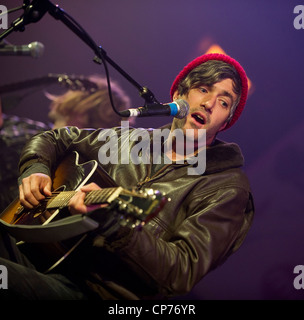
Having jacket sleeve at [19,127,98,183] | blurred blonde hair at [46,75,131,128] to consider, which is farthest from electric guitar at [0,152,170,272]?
blurred blonde hair at [46,75,131,128]

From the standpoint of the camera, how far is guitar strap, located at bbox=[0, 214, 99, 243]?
147 centimetres

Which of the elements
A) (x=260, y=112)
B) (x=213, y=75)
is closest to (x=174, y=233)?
(x=213, y=75)

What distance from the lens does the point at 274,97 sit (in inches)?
138

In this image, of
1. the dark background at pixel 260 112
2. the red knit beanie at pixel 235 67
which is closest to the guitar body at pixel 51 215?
the red knit beanie at pixel 235 67

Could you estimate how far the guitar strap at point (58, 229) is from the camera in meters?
1.47

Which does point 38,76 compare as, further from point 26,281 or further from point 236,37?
point 26,281

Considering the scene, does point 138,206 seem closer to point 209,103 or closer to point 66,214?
point 66,214

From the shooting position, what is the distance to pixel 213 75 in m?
2.56

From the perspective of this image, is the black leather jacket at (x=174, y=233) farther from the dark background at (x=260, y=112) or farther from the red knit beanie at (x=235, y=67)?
the dark background at (x=260, y=112)

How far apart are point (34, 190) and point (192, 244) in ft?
3.36

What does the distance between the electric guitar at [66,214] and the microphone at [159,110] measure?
1.25ft

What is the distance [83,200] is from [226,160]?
41.8 inches

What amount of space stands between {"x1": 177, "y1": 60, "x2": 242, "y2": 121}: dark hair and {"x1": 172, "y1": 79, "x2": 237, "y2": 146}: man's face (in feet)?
0.11
